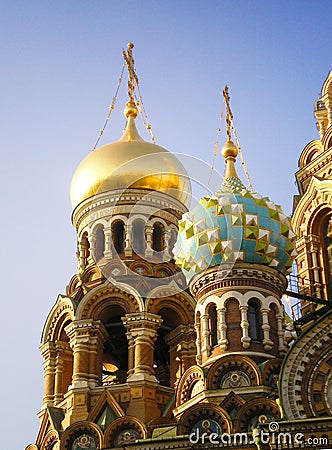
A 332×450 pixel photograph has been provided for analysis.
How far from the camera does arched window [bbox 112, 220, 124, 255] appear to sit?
808 inches

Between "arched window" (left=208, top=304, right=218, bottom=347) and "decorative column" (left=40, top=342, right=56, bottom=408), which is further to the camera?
"decorative column" (left=40, top=342, right=56, bottom=408)

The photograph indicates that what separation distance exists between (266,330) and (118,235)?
4.79 m

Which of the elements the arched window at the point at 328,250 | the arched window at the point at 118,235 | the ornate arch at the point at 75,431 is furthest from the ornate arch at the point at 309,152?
the ornate arch at the point at 75,431

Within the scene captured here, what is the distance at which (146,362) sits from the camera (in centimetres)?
1873

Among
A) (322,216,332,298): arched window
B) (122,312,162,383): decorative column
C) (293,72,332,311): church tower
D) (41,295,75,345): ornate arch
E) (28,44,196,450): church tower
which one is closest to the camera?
(28,44,196,450): church tower

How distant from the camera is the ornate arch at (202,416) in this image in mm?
15656

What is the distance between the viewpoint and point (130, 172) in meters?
20.8

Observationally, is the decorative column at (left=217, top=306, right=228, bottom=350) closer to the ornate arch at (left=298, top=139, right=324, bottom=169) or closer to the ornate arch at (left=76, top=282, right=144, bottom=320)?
the ornate arch at (left=76, top=282, right=144, bottom=320)

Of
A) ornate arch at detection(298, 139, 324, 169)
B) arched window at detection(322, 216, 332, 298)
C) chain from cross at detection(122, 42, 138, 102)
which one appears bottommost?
arched window at detection(322, 216, 332, 298)

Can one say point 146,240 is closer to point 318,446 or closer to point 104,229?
point 104,229

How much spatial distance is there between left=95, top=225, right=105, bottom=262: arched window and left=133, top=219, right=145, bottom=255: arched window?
2.09 ft

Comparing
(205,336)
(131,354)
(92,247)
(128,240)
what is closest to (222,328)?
(205,336)

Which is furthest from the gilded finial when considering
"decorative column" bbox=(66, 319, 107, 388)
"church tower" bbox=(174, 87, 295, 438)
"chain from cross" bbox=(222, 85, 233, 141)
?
"decorative column" bbox=(66, 319, 107, 388)

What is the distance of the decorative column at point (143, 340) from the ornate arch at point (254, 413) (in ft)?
10.6
